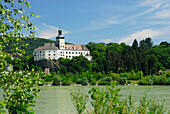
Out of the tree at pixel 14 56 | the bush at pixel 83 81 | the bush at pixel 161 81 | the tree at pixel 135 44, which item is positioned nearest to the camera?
the tree at pixel 14 56

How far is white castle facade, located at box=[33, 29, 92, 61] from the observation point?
316ft

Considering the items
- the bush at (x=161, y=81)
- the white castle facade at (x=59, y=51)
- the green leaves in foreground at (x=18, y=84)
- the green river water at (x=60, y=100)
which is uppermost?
the white castle facade at (x=59, y=51)

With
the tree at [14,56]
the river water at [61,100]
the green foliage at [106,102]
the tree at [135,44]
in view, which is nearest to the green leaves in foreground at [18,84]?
the tree at [14,56]

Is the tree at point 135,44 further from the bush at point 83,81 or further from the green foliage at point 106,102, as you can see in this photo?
the green foliage at point 106,102

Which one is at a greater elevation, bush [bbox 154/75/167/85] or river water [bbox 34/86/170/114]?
bush [bbox 154/75/167/85]

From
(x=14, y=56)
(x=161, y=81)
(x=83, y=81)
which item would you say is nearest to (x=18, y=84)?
(x=14, y=56)

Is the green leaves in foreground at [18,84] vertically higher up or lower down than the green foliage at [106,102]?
higher up

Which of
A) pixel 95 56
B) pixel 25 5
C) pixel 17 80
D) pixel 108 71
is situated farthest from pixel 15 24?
pixel 95 56

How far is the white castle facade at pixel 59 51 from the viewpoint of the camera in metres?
96.2

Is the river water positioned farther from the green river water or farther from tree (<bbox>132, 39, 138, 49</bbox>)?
tree (<bbox>132, 39, 138, 49</bbox>)

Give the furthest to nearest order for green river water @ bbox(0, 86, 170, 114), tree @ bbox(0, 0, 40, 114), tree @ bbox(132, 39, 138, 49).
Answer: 1. tree @ bbox(132, 39, 138, 49)
2. green river water @ bbox(0, 86, 170, 114)
3. tree @ bbox(0, 0, 40, 114)

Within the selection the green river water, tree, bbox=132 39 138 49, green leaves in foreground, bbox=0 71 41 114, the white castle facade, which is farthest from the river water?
tree, bbox=132 39 138 49

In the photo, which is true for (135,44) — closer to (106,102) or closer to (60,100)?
(60,100)

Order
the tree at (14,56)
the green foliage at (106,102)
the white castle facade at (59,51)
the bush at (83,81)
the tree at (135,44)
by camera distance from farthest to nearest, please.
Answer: the tree at (135,44), the white castle facade at (59,51), the bush at (83,81), the green foliage at (106,102), the tree at (14,56)
